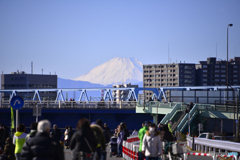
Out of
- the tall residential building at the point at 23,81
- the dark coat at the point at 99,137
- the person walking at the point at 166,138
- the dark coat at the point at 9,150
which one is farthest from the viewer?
the tall residential building at the point at 23,81

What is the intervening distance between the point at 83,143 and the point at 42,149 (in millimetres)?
2301

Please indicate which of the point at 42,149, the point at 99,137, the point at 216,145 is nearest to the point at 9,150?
the point at 99,137

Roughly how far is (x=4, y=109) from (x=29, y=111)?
12.2 ft

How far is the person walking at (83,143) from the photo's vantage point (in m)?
9.42

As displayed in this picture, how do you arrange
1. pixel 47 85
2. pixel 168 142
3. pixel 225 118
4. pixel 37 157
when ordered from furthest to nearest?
1. pixel 47 85
2. pixel 225 118
3. pixel 168 142
4. pixel 37 157

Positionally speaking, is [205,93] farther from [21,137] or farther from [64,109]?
[21,137]

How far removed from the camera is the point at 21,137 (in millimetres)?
11906

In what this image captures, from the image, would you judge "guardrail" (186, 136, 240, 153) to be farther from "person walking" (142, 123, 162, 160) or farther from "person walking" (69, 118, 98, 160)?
"person walking" (69, 118, 98, 160)

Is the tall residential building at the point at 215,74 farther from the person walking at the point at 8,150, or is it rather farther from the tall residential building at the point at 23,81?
the person walking at the point at 8,150

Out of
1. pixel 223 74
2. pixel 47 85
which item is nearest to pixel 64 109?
pixel 47 85

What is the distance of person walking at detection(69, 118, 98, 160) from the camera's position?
30.9ft

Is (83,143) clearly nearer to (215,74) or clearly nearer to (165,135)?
(165,135)

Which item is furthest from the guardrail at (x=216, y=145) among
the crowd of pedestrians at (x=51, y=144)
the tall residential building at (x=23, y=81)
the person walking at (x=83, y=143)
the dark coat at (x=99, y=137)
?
the tall residential building at (x=23, y=81)

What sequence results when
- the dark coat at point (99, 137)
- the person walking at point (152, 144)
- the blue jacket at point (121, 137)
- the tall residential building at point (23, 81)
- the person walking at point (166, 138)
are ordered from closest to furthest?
the dark coat at point (99, 137) → the person walking at point (152, 144) → the person walking at point (166, 138) → the blue jacket at point (121, 137) → the tall residential building at point (23, 81)
